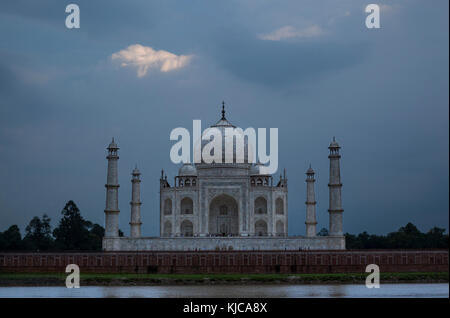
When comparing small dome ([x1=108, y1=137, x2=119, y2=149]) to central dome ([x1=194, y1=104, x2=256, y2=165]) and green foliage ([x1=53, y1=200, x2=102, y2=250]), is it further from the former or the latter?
green foliage ([x1=53, y1=200, x2=102, y2=250])

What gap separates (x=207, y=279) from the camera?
145ft

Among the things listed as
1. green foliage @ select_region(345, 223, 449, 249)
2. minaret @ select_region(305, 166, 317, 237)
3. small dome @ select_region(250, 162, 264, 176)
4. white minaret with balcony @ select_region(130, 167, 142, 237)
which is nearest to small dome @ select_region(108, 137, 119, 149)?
white minaret with balcony @ select_region(130, 167, 142, 237)

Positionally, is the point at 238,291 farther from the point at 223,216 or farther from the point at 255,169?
the point at 255,169

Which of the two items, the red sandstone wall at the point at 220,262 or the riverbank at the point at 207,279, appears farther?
the red sandstone wall at the point at 220,262

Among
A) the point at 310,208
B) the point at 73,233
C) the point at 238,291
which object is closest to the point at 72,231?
the point at 73,233

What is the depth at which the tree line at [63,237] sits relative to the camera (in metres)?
62.0

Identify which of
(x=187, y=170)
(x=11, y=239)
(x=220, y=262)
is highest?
(x=187, y=170)

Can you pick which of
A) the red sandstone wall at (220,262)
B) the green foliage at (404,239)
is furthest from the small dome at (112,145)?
the green foliage at (404,239)

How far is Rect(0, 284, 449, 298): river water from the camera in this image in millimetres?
35812

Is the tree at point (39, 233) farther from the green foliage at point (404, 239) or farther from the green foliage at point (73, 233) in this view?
the green foliage at point (404, 239)

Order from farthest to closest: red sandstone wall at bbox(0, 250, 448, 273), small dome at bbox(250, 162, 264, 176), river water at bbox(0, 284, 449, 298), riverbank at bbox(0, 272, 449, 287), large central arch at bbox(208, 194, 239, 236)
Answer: small dome at bbox(250, 162, 264, 176) < large central arch at bbox(208, 194, 239, 236) < red sandstone wall at bbox(0, 250, 448, 273) < riverbank at bbox(0, 272, 449, 287) < river water at bbox(0, 284, 449, 298)

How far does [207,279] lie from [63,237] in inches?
929

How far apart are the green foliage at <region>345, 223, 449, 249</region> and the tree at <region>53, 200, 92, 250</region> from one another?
66.1 ft

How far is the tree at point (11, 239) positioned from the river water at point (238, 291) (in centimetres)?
1932
